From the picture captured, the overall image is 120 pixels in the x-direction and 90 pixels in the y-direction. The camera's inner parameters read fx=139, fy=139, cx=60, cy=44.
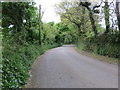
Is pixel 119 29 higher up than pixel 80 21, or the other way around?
pixel 80 21

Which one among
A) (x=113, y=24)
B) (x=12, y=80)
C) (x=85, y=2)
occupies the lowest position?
(x=12, y=80)

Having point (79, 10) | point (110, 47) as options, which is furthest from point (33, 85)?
point (79, 10)

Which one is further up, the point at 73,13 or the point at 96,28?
the point at 73,13

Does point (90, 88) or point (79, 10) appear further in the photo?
point (79, 10)

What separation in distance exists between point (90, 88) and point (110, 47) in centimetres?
895

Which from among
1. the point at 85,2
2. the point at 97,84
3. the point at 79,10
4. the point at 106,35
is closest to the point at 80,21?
the point at 79,10

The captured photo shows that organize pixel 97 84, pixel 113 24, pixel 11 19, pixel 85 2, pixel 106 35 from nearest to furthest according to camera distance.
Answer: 1. pixel 97 84
2. pixel 11 19
3. pixel 113 24
4. pixel 106 35
5. pixel 85 2

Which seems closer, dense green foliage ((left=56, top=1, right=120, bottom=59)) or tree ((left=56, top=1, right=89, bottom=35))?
dense green foliage ((left=56, top=1, right=120, bottom=59))

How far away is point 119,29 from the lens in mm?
12805

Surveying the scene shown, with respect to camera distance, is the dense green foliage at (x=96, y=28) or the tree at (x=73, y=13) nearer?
the dense green foliage at (x=96, y=28)

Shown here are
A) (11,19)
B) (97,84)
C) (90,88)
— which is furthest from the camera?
(11,19)

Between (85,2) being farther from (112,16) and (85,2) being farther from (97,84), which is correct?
(97,84)

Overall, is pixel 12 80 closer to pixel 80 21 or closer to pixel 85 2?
pixel 85 2

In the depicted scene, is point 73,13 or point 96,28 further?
point 73,13
